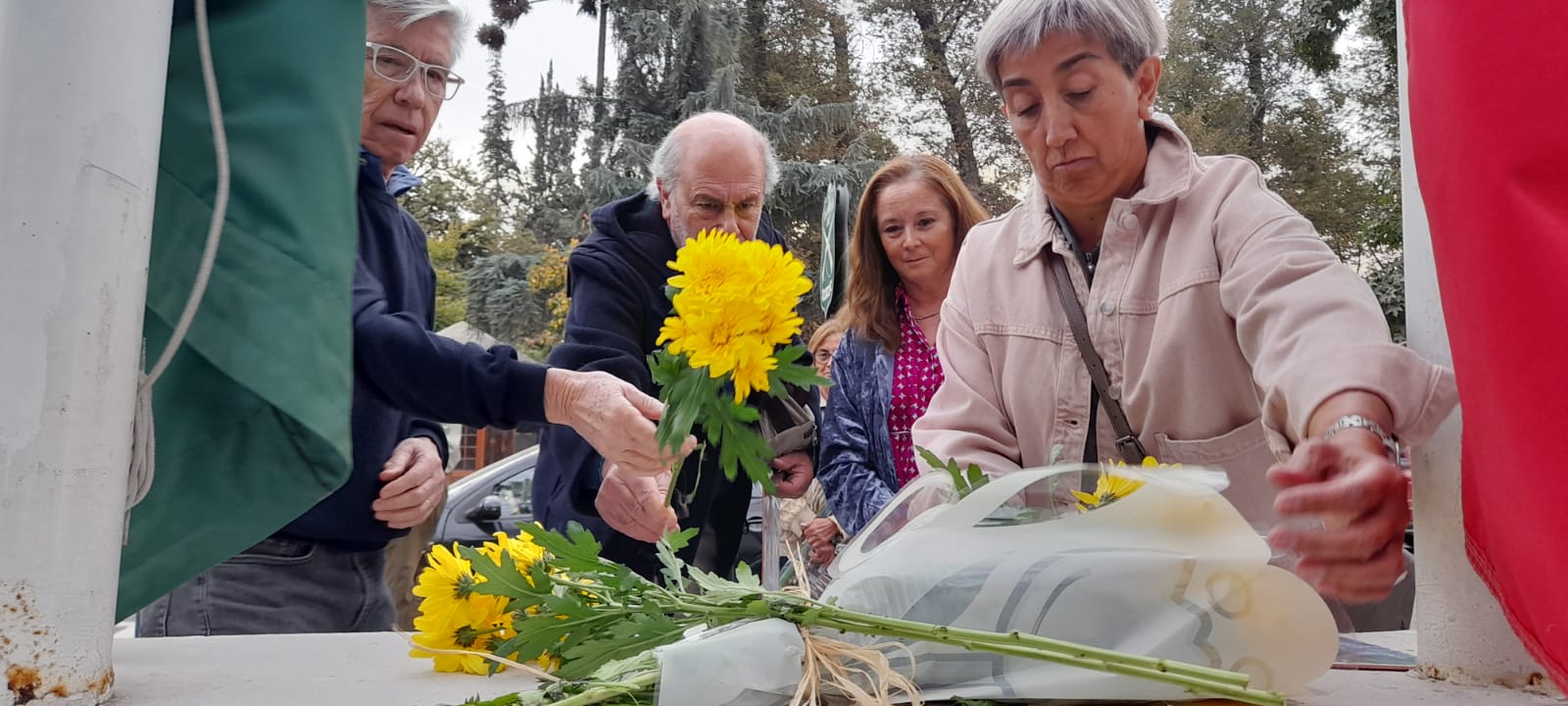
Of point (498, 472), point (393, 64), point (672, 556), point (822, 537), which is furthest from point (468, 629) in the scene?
point (498, 472)

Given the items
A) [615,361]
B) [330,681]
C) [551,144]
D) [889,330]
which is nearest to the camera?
[330,681]

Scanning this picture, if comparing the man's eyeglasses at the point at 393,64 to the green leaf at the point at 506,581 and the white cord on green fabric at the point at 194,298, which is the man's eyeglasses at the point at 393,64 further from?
the green leaf at the point at 506,581

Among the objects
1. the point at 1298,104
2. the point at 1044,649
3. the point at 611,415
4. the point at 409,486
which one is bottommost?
the point at 1044,649

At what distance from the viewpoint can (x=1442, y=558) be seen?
141cm

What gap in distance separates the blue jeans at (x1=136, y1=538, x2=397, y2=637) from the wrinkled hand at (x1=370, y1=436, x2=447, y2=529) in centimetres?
14

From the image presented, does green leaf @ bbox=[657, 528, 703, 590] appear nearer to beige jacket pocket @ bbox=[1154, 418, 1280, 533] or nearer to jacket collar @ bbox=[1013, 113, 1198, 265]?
beige jacket pocket @ bbox=[1154, 418, 1280, 533]

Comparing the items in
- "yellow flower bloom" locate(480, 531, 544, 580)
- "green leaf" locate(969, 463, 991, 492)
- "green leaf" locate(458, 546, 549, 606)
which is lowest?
"green leaf" locate(458, 546, 549, 606)

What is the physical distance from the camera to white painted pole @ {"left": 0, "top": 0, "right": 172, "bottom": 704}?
1239mm

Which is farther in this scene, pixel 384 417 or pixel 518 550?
pixel 384 417

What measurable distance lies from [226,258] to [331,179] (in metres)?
0.15

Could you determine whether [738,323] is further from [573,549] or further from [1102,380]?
[1102,380]

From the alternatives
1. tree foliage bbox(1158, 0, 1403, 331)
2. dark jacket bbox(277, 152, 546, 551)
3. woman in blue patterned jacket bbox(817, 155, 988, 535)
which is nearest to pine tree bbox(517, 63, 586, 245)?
tree foliage bbox(1158, 0, 1403, 331)

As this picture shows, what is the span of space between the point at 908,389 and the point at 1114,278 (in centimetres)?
120

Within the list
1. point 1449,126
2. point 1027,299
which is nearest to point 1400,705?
point 1449,126
